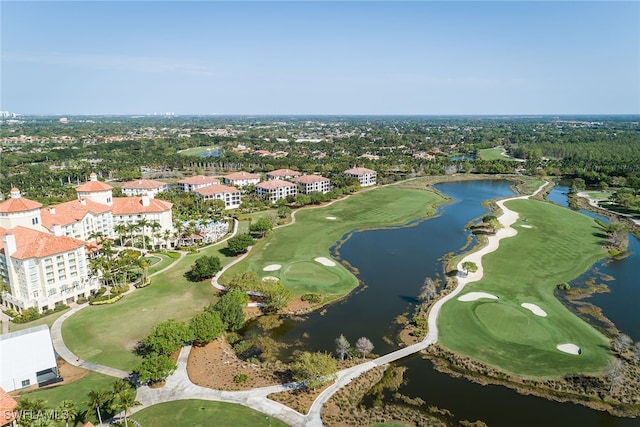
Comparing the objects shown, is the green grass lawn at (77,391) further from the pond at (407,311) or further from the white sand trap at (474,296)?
the white sand trap at (474,296)

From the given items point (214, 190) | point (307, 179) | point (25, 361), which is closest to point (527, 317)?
point (25, 361)

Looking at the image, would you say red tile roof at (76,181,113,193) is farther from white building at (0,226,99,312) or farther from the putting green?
the putting green

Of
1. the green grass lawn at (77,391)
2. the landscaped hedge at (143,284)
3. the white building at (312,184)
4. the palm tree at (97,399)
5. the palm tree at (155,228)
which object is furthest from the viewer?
the white building at (312,184)

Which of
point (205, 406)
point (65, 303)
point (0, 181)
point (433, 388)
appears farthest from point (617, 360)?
point (0, 181)

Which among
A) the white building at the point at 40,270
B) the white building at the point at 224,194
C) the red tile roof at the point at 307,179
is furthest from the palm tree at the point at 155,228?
the red tile roof at the point at 307,179

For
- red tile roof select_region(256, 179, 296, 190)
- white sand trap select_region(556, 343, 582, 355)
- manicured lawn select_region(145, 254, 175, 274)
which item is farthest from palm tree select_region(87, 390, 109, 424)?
red tile roof select_region(256, 179, 296, 190)
